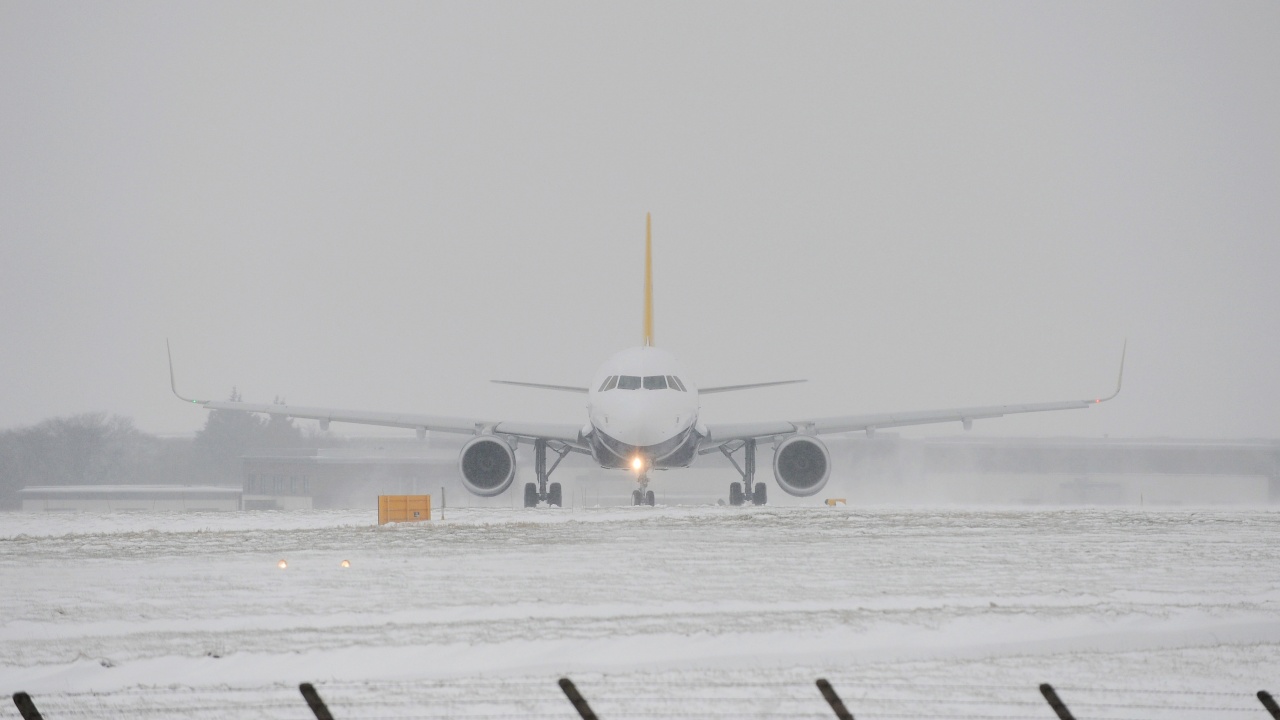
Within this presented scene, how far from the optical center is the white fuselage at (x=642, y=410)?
102ft

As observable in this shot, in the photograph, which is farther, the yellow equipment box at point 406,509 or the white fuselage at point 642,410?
the white fuselage at point 642,410

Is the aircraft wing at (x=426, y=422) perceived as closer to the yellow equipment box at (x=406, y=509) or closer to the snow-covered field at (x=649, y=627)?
the yellow equipment box at (x=406, y=509)

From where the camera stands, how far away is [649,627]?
35.7 feet

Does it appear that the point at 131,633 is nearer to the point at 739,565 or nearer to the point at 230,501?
the point at 739,565

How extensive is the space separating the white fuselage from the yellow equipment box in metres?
5.52

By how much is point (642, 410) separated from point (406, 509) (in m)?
6.41

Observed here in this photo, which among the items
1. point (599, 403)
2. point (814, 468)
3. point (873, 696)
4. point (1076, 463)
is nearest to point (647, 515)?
point (599, 403)

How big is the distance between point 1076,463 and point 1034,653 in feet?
230

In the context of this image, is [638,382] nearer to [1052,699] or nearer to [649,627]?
[649,627]

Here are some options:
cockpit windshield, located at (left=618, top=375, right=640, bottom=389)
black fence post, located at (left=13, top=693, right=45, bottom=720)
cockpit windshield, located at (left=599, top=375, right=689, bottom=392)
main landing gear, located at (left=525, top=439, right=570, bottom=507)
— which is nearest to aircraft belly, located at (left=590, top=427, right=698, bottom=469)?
cockpit windshield, located at (left=599, top=375, right=689, bottom=392)

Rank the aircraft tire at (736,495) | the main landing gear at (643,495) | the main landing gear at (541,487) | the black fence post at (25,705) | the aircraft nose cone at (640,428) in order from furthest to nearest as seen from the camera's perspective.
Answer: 1. the aircraft tire at (736,495)
2. the main landing gear at (541,487)
3. the main landing gear at (643,495)
4. the aircraft nose cone at (640,428)
5. the black fence post at (25,705)

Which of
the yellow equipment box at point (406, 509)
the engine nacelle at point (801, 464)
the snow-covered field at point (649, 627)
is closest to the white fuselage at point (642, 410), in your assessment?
the engine nacelle at point (801, 464)

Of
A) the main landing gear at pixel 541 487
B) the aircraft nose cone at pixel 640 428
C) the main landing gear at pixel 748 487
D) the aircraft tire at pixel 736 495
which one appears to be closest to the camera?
the aircraft nose cone at pixel 640 428

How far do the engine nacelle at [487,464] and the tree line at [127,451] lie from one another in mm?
38713
